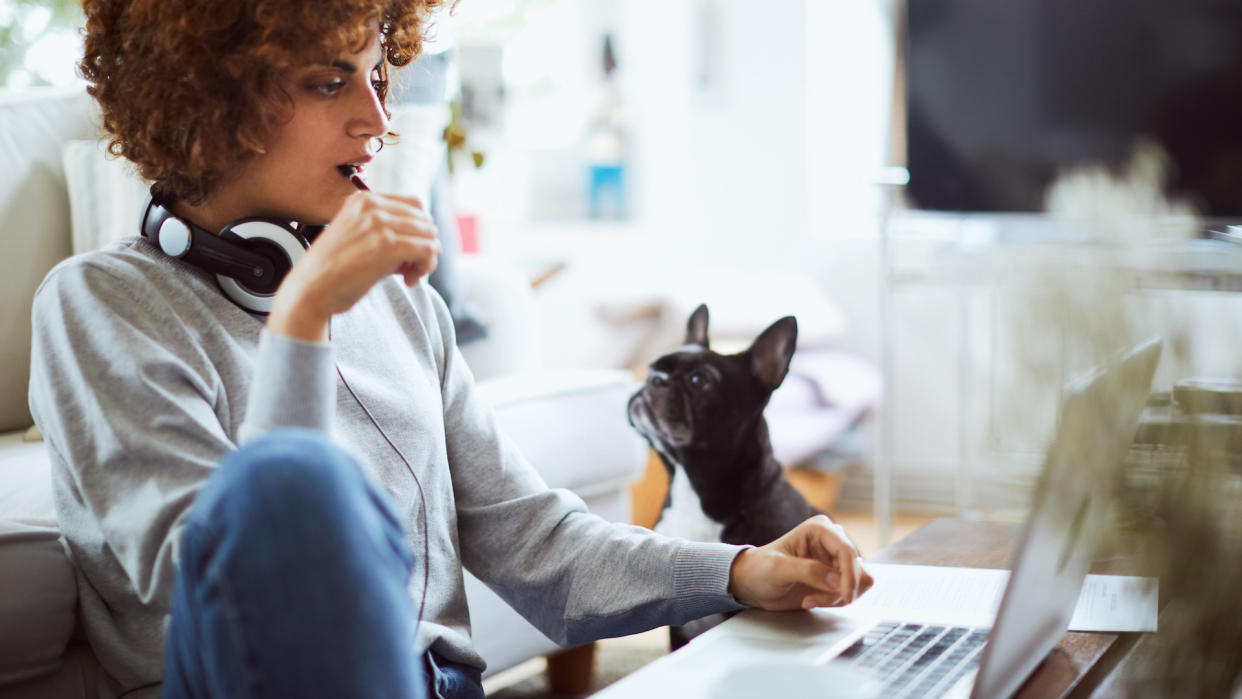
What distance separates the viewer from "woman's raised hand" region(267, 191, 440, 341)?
818 millimetres

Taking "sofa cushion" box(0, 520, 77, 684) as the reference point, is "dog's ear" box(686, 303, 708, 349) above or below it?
above

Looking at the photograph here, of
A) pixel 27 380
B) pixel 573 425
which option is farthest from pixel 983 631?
pixel 27 380

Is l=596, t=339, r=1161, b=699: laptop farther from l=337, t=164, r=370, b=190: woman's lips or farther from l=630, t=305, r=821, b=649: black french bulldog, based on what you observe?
l=337, t=164, r=370, b=190: woman's lips

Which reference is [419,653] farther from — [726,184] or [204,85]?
[726,184]

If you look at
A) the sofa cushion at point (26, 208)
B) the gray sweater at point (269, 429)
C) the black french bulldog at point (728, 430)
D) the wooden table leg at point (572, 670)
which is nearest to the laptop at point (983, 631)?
the gray sweater at point (269, 429)

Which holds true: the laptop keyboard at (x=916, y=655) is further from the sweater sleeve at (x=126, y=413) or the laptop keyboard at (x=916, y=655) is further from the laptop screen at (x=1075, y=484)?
the sweater sleeve at (x=126, y=413)

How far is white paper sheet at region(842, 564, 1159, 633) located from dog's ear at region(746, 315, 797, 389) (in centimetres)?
31

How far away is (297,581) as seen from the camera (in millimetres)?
644

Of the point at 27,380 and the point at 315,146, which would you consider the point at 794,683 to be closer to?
the point at 315,146

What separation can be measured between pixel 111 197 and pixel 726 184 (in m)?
2.12

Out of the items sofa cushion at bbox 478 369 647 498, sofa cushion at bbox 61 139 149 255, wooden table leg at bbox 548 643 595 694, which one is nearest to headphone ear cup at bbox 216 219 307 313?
sofa cushion at bbox 478 369 647 498

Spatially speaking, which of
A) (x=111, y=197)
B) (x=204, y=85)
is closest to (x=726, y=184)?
(x=111, y=197)

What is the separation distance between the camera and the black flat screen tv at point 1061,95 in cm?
225

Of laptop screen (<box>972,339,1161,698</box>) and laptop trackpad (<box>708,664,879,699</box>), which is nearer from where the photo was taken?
laptop screen (<box>972,339,1161,698</box>)
